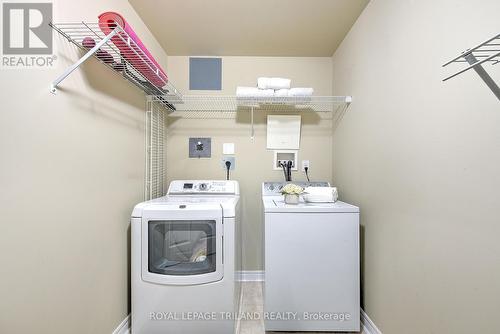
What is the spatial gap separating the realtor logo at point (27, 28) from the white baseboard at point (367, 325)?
2.48 metres

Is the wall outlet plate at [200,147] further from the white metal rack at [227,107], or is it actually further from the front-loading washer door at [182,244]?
the front-loading washer door at [182,244]

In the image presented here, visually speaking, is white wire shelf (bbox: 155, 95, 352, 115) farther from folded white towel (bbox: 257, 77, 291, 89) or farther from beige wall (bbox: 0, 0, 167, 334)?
beige wall (bbox: 0, 0, 167, 334)

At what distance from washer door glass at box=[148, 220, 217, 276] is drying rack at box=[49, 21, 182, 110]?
1.00 m

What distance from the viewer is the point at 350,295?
1604 mm

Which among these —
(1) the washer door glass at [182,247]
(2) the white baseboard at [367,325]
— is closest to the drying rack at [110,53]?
(1) the washer door glass at [182,247]

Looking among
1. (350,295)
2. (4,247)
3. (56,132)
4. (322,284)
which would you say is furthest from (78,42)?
(350,295)

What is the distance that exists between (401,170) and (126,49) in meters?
1.75

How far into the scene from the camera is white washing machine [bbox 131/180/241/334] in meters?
1.50

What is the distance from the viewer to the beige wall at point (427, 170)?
846 millimetres

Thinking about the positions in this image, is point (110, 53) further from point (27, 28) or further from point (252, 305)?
point (252, 305)

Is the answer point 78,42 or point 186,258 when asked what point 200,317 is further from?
point 78,42

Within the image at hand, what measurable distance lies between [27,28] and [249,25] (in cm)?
147

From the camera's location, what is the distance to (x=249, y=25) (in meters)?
1.92

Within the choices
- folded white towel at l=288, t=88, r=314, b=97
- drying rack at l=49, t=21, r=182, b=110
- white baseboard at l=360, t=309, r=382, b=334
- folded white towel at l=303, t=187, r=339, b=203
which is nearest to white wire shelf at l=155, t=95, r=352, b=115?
folded white towel at l=288, t=88, r=314, b=97
